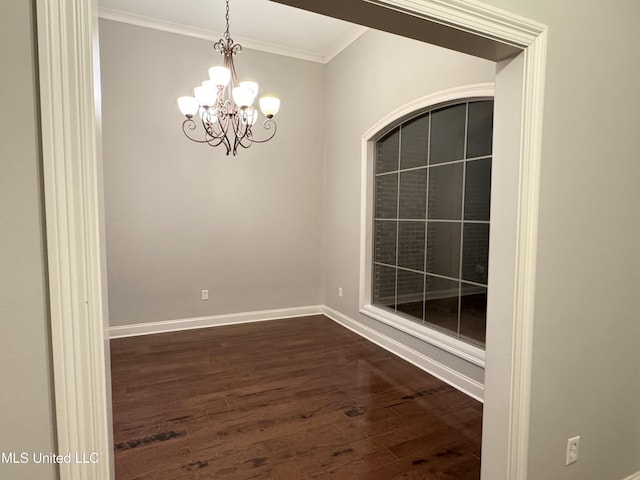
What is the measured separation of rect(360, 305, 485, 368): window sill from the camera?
273 cm

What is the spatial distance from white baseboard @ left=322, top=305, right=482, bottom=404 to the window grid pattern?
299 mm

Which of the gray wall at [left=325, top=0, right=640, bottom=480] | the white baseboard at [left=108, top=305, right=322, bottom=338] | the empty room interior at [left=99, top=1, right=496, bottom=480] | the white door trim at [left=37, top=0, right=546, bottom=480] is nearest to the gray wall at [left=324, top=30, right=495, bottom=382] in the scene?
the empty room interior at [left=99, top=1, right=496, bottom=480]

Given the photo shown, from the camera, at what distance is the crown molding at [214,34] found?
3719mm

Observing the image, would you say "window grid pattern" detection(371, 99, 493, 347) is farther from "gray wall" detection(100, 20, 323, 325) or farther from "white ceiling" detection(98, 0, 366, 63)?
"white ceiling" detection(98, 0, 366, 63)

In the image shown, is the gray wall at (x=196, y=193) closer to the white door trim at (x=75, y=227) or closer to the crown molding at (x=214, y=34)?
the crown molding at (x=214, y=34)

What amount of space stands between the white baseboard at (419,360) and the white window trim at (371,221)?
18 centimetres

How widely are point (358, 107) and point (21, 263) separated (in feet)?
12.6

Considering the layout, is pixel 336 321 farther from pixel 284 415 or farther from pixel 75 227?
pixel 75 227

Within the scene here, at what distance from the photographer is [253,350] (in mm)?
3660

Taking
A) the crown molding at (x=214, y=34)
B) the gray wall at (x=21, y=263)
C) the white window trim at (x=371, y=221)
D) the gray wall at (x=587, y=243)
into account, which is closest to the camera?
the gray wall at (x=21, y=263)

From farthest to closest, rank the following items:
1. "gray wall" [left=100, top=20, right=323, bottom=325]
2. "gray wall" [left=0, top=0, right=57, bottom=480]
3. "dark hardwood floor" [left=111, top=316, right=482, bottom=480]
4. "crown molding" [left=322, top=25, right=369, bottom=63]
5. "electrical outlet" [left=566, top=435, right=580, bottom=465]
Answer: "crown molding" [left=322, top=25, right=369, bottom=63], "gray wall" [left=100, top=20, right=323, bottom=325], "dark hardwood floor" [left=111, top=316, right=482, bottom=480], "electrical outlet" [left=566, top=435, right=580, bottom=465], "gray wall" [left=0, top=0, right=57, bottom=480]

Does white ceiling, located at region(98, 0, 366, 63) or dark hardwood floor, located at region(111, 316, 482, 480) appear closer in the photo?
dark hardwood floor, located at region(111, 316, 482, 480)

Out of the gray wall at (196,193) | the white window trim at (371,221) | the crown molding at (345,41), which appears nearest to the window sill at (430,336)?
the white window trim at (371,221)

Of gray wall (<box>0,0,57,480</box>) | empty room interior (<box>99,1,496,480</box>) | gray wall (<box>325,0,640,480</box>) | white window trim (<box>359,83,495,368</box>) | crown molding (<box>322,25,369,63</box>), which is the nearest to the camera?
gray wall (<box>0,0,57,480</box>)
